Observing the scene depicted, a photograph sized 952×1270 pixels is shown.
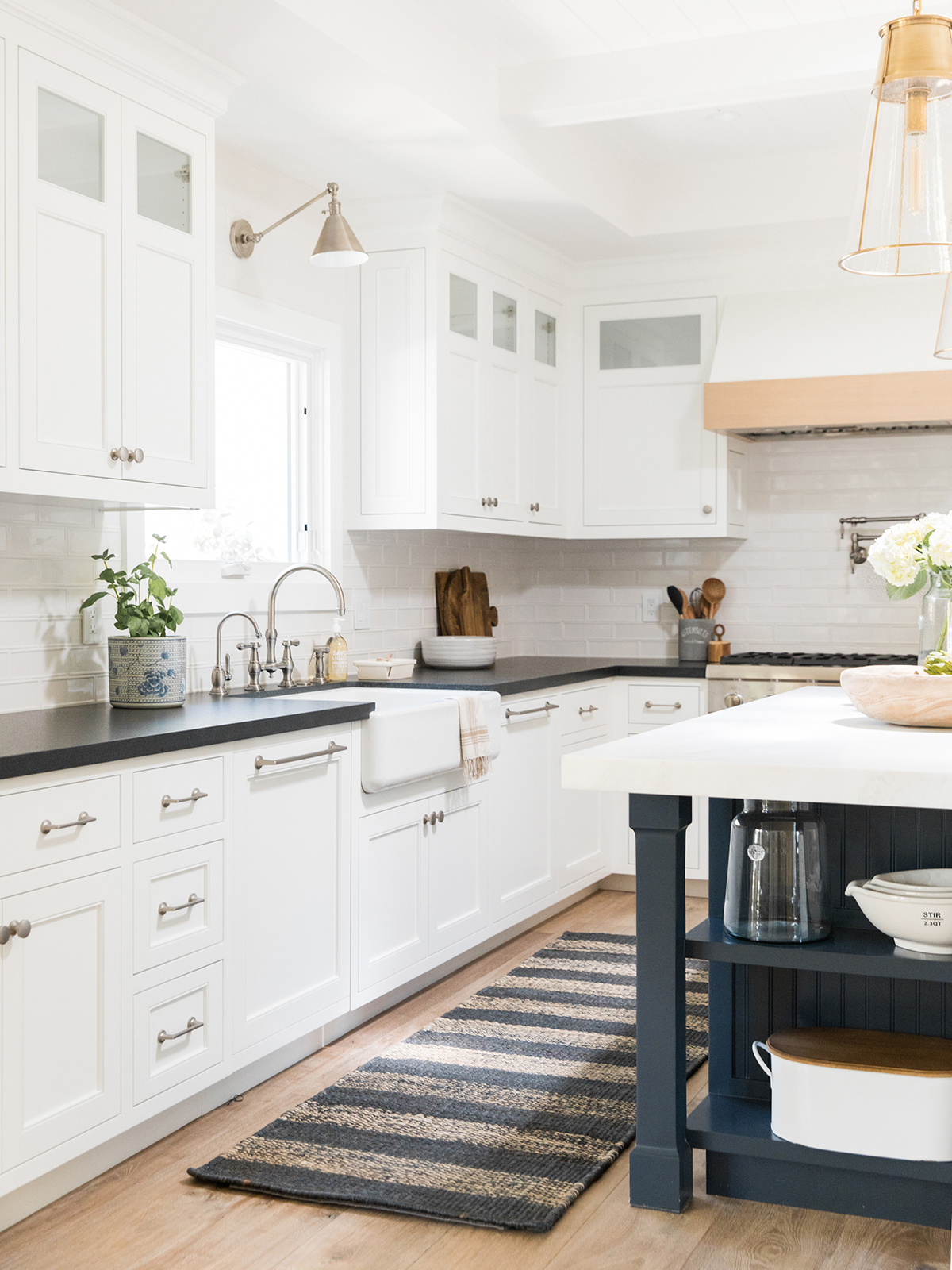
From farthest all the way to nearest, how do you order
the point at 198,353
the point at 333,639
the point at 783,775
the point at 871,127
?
the point at 333,639 → the point at 198,353 → the point at 783,775 → the point at 871,127

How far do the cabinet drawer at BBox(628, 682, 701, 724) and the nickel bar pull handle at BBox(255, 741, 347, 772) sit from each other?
2101 millimetres

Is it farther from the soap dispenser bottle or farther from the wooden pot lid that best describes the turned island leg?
the soap dispenser bottle

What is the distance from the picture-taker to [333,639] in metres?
4.15

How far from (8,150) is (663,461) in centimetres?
326

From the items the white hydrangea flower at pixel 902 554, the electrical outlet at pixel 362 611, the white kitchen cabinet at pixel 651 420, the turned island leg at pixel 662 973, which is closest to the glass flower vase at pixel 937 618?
the white hydrangea flower at pixel 902 554

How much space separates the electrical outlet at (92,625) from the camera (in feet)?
10.9

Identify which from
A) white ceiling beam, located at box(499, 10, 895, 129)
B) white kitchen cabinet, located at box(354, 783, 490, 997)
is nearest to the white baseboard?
white kitchen cabinet, located at box(354, 783, 490, 997)

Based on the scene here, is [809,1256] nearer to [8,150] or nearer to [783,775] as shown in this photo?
[783,775]

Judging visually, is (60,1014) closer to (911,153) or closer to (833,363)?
(911,153)

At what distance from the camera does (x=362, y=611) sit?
4.64m

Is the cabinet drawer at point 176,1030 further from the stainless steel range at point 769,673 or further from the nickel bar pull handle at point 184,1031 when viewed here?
the stainless steel range at point 769,673

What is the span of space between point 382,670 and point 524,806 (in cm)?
71

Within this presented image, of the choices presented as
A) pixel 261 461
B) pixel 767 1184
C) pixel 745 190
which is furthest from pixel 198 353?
pixel 745 190

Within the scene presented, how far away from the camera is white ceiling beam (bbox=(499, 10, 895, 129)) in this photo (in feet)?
12.3
